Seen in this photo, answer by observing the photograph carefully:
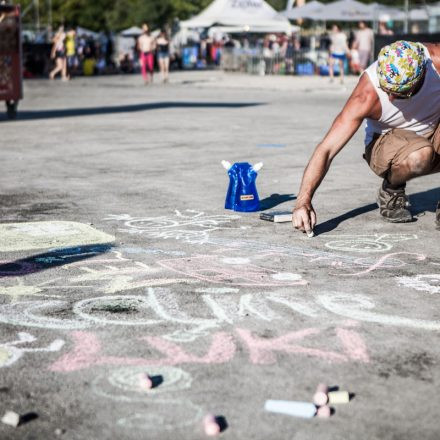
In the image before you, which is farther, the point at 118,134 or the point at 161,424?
the point at 118,134

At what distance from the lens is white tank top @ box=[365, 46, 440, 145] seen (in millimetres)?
6180

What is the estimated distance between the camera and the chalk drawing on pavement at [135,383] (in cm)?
340

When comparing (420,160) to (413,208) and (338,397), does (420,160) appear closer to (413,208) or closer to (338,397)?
(413,208)

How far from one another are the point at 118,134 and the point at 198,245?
801cm

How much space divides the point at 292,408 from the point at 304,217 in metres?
2.57

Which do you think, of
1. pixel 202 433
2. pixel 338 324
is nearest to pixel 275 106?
pixel 338 324

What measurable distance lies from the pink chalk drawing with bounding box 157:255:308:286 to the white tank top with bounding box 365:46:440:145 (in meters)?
1.60

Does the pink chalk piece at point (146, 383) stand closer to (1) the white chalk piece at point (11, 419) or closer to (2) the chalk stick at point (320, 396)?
(1) the white chalk piece at point (11, 419)

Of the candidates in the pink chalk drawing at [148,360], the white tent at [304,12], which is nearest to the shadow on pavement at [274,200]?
the pink chalk drawing at [148,360]

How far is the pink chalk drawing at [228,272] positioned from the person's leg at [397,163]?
5.43 feet

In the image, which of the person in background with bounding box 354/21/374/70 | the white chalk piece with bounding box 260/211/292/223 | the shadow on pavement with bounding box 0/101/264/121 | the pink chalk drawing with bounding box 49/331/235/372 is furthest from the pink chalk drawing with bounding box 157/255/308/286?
the person in background with bounding box 354/21/374/70

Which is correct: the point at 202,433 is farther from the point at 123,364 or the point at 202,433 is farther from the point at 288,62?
the point at 288,62

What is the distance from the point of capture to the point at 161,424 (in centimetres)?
314

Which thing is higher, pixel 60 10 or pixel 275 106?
pixel 60 10
